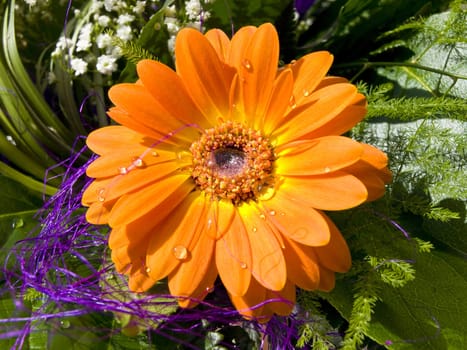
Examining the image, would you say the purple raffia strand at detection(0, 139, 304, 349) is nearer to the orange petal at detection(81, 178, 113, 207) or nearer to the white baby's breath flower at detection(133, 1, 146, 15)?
the orange petal at detection(81, 178, 113, 207)

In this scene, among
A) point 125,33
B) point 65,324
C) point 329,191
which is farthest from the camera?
point 125,33

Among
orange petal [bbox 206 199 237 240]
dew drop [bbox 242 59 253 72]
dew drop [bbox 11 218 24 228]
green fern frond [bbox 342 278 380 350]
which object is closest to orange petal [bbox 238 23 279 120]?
dew drop [bbox 242 59 253 72]

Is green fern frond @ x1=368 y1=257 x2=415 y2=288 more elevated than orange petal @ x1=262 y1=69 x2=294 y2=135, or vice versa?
orange petal @ x1=262 y1=69 x2=294 y2=135

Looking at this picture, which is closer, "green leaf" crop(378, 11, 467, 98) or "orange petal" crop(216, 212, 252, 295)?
"orange petal" crop(216, 212, 252, 295)

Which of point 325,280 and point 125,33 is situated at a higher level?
point 125,33

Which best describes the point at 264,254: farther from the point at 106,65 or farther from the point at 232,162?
the point at 106,65

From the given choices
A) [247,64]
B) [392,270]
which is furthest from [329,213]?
[247,64]

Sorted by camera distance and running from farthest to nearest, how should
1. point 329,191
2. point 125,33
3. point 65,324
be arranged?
point 125,33, point 65,324, point 329,191

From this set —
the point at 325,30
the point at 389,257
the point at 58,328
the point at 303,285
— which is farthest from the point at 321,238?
the point at 325,30
